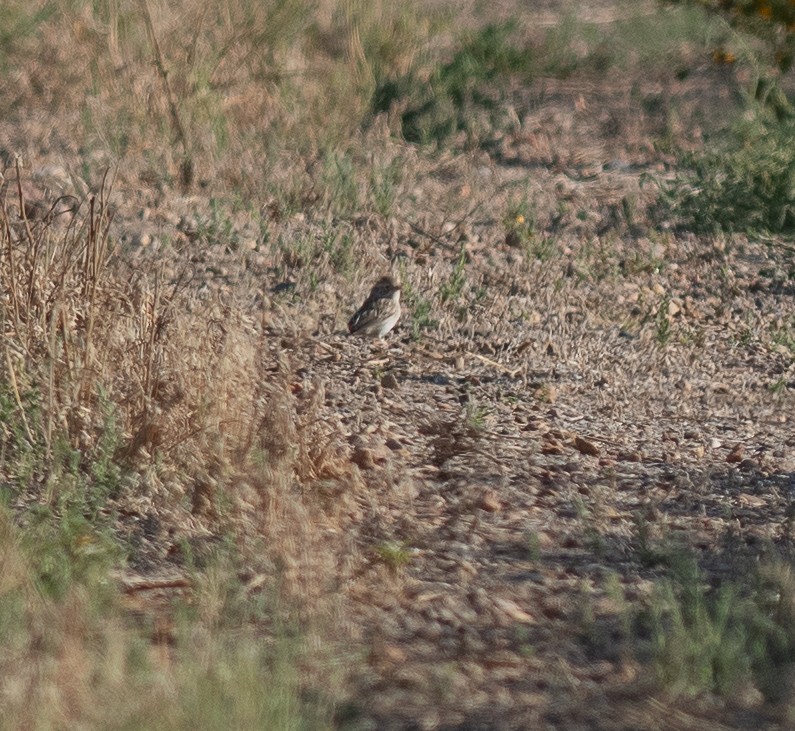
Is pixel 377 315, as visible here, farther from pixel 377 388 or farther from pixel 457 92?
pixel 457 92

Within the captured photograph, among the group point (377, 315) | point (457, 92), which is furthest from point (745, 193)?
point (457, 92)

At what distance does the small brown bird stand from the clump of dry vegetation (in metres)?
0.09

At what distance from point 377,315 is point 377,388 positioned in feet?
1.36

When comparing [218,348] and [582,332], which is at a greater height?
[218,348]

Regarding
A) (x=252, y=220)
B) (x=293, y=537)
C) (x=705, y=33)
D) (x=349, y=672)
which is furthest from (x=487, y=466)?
(x=705, y=33)

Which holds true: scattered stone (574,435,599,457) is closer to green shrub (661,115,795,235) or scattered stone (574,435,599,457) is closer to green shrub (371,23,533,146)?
green shrub (661,115,795,235)

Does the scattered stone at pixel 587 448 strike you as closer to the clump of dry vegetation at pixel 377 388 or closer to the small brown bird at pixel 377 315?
the clump of dry vegetation at pixel 377 388

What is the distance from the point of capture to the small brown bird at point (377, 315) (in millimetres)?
5195

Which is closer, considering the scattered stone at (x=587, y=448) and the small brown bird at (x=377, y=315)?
the scattered stone at (x=587, y=448)

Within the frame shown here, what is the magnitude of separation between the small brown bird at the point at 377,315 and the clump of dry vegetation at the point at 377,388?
0.09 meters

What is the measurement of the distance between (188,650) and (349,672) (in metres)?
0.37

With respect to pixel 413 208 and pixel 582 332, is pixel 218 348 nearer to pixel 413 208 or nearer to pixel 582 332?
pixel 582 332

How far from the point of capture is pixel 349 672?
3.06 m

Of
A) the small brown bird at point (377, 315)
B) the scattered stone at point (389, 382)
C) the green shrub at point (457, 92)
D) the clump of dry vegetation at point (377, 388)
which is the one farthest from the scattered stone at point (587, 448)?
the green shrub at point (457, 92)
